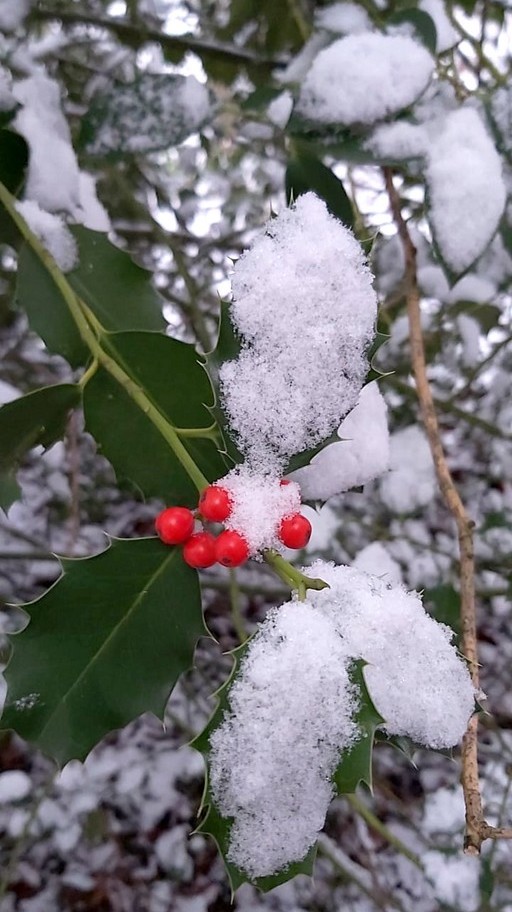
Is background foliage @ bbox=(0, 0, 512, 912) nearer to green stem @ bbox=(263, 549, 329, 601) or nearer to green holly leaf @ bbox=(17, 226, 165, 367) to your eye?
green holly leaf @ bbox=(17, 226, 165, 367)

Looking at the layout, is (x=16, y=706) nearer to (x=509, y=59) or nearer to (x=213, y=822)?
(x=213, y=822)

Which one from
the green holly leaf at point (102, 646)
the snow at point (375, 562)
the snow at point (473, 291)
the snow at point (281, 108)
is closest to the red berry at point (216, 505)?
the green holly leaf at point (102, 646)

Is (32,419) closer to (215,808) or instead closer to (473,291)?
(215,808)

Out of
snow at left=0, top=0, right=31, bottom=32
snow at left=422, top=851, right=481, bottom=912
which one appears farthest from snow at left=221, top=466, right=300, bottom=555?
snow at left=0, top=0, right=31, bottom=32

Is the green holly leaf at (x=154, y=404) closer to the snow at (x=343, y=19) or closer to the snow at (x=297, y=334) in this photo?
the snow at (x=297, y=334)

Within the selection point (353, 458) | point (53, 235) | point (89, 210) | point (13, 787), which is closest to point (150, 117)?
point (89, 210)
